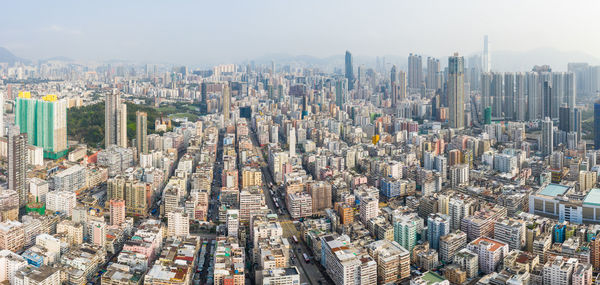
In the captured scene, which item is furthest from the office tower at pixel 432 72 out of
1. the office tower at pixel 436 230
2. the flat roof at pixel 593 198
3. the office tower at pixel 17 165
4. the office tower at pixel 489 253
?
the office tower at pixel 17 165

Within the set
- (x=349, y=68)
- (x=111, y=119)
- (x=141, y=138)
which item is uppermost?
(x=349, y=68)

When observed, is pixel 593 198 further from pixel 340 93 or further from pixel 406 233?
pixel 340 93

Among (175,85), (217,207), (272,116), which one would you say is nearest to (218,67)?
(175,85)

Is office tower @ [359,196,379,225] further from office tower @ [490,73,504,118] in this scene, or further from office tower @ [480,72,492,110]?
office tower @ [480,72,492,110]

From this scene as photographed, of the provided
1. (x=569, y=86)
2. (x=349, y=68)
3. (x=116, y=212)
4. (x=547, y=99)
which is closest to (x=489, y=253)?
(x=116, y=212)

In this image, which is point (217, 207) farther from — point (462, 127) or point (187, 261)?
point (462, 127)

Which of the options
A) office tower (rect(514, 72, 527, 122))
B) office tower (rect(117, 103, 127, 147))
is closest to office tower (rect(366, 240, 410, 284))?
office tower (rect(117, 103, 127, 147))

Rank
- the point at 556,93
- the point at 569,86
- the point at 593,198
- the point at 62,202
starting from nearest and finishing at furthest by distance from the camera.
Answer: the point at 593,198 → the point at 62,202 → the point at 556,93 → the point at 569,86
